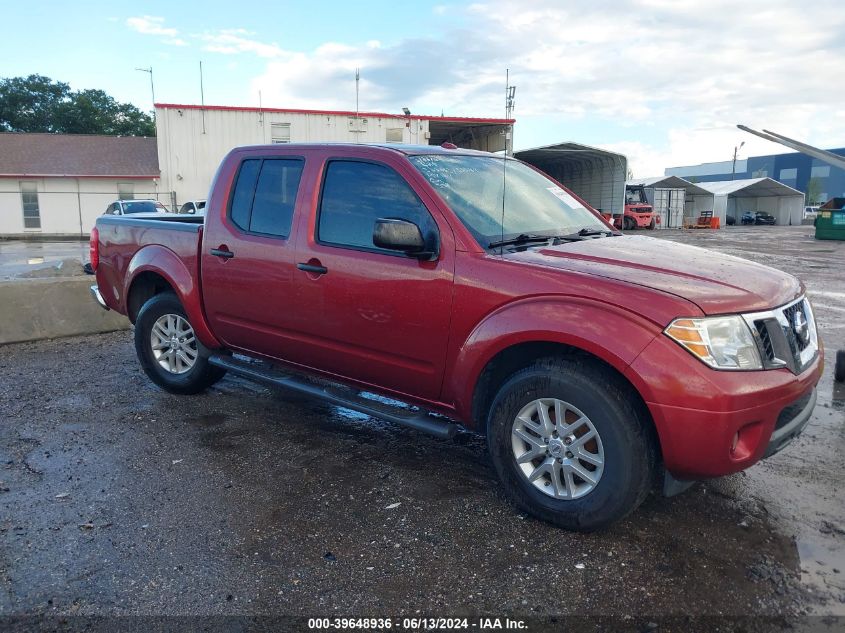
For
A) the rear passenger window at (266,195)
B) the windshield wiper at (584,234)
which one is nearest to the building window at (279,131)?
the rear passenger window at (266,195)

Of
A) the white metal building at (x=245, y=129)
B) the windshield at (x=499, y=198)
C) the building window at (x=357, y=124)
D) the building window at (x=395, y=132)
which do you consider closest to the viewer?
the windshield at (x=499, y=198)

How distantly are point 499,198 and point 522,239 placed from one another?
0.44 meters

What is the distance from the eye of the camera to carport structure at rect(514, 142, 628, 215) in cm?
2964

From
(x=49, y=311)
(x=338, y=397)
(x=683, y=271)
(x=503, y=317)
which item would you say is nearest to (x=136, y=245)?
(x=338, y=397)

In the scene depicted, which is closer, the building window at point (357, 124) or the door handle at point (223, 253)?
the door handle at point (223, 253)

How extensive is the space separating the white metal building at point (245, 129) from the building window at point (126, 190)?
97.1 inches

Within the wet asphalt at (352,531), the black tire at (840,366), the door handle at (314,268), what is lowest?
the wet asphalt at (352,531)

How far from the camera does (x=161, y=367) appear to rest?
5.49m

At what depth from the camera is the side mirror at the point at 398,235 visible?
3551mm

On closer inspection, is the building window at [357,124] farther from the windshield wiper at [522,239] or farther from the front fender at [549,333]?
the front fender at [549,333]

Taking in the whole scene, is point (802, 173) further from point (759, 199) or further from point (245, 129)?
point (245, 129)

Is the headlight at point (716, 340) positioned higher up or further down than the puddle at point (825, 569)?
higher up

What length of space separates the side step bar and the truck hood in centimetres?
102

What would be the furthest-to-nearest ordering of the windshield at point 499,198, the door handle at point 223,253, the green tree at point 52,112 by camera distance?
the green tree at point 52,112 < the door handle at point 223,253 < the windshield at point 499,198
